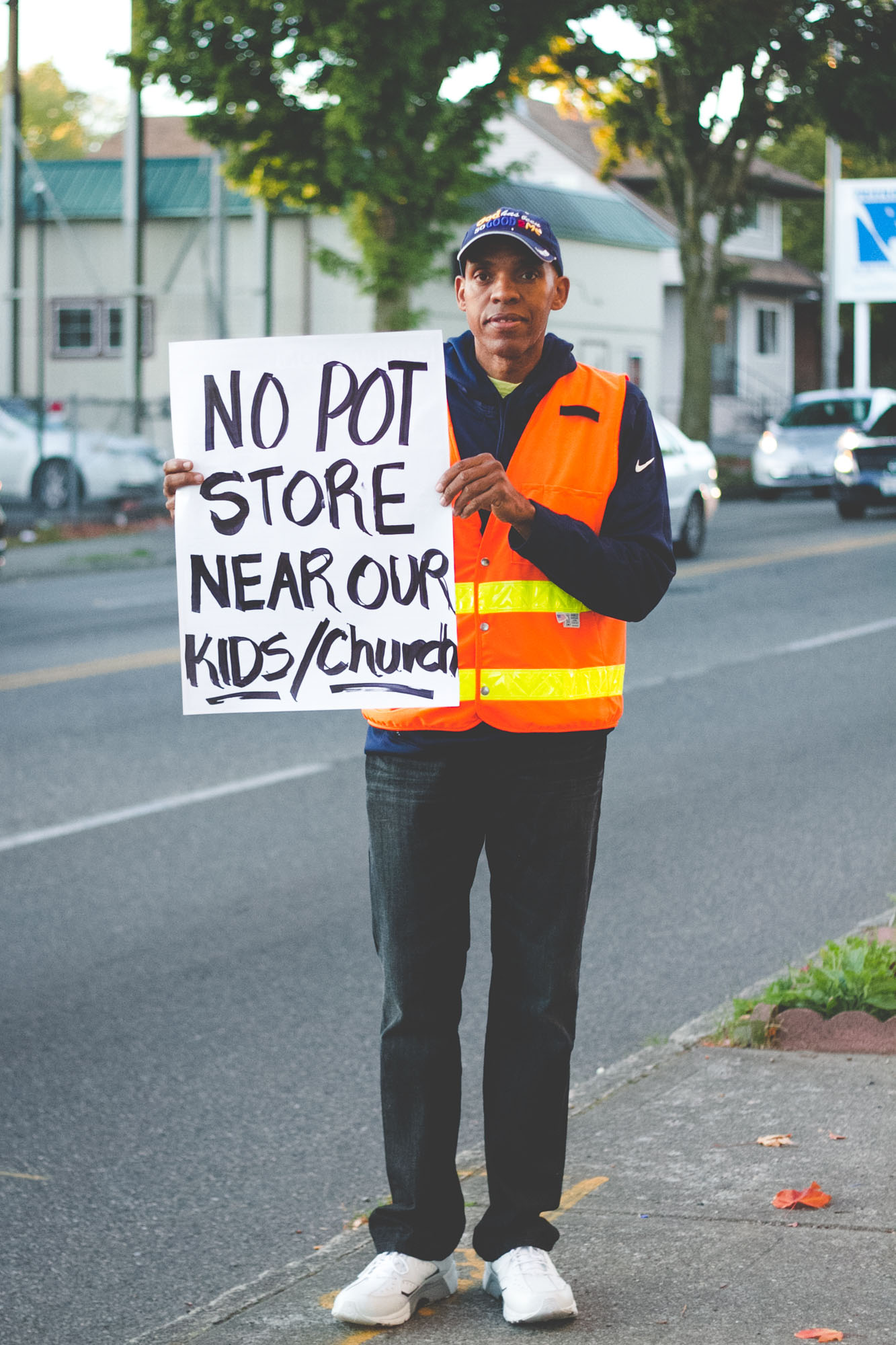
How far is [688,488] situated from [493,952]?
633 inches

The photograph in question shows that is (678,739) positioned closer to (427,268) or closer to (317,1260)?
(317,1260)

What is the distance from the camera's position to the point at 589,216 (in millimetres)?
43219

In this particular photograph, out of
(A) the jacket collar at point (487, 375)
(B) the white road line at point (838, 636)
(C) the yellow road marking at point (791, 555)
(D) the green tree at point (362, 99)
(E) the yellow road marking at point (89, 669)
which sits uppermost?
(D) the green tree at point (362, 99)

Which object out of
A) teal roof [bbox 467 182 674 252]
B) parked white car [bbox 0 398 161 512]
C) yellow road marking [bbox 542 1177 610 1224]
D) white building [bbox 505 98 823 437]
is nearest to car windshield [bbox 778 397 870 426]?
parked white car [bbox 0 398 161 512]

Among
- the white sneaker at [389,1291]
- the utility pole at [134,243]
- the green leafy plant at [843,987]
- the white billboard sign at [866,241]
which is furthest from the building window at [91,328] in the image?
the white sneaker at [389,1291]

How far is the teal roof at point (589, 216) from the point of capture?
131ft

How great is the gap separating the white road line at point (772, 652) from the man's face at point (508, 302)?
821 centimetres

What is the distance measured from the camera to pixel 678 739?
32.5 ft

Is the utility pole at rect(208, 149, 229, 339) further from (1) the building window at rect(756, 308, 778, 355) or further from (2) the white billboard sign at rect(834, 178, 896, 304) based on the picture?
(1) the building window at rect(756, 308, 778, 355)

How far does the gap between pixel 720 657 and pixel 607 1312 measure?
977 centimetres

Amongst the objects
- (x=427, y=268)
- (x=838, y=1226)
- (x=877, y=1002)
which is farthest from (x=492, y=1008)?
(x=427, y=268)

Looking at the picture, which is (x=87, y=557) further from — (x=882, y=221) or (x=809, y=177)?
(x=809, y=177)

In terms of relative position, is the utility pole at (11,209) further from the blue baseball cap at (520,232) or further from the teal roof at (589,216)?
the blue baseball cap at (520,232)

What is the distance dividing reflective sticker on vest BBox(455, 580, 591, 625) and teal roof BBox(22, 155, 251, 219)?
3357 cm
